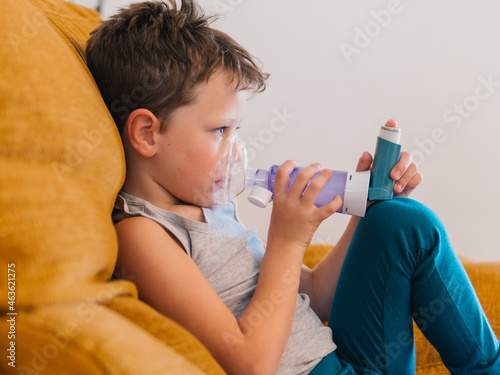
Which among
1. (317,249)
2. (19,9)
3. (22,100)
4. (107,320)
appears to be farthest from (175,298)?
(317,249)

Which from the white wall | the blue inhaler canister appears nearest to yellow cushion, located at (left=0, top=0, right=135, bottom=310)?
the blue inhaler canister

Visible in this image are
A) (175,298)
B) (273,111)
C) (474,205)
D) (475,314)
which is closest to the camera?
(175,298)

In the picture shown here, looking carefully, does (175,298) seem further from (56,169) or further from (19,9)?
(19,9)

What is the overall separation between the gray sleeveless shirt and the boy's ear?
80 mm

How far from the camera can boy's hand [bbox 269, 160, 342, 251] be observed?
82 centimetres

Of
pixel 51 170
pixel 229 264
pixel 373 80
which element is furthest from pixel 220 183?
pixel 373 80

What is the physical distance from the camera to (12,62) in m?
0.63

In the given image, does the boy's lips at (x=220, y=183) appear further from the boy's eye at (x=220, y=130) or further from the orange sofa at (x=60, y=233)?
the orange sofa at (x=60, y=233)

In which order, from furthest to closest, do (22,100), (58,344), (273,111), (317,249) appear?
(273,111)
(317,249)
(22,100)
(58,344)

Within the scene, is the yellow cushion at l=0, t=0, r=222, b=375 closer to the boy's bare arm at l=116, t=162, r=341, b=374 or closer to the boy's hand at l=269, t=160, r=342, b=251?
the boy's bare arm at l=116, t=162, r=341, b=374

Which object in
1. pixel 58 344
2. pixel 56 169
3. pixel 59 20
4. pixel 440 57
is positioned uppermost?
pixel 440 57

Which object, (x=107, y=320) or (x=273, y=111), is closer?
(x=107, y=320)

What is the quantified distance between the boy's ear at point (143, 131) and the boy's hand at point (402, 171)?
1.19ft

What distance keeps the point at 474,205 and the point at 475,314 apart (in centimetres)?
133
